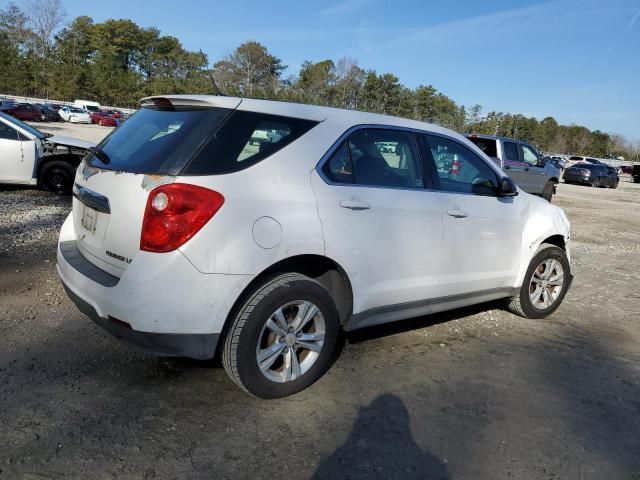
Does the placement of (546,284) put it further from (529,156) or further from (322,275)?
(529,156)

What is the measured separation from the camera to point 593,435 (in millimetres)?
3094

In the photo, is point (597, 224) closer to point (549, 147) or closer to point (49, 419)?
point (49, 419)

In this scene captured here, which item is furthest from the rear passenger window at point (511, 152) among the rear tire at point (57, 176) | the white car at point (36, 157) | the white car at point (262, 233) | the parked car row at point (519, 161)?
the white car at point (262, 233)

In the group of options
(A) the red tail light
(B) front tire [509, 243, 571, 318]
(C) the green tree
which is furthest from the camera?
(C) the green tree

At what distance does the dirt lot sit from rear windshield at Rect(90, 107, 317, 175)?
1329 mm

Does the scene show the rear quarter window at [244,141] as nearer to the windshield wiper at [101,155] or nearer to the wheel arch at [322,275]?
the wheel arch at [322,275]

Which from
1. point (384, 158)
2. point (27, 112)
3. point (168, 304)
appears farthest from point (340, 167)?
point (27, 112)

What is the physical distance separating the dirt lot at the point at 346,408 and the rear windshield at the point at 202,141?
4.36 feet

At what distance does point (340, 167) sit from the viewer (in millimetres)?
3389

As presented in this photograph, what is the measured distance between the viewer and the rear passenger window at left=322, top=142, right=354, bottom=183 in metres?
3.31

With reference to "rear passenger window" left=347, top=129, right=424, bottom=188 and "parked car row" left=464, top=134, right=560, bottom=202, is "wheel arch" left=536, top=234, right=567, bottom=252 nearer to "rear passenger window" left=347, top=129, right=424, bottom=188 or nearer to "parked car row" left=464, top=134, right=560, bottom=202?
"rear passenger window" left=347, top=129, right=424, bottom=188

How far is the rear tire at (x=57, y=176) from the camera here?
30.9ft

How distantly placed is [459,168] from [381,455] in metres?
2.39

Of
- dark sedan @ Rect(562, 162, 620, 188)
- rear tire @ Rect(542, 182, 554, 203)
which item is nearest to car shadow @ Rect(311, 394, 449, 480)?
rear tire @ Rect(542, 182, 554, 203)
